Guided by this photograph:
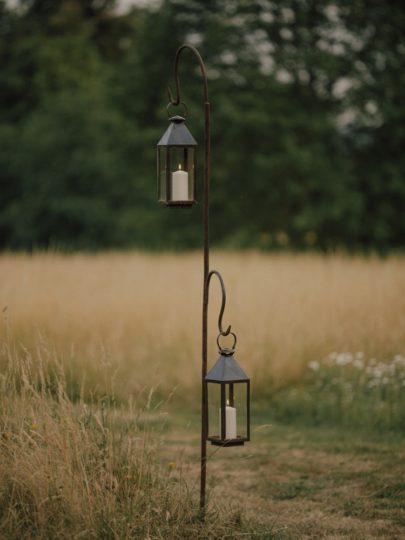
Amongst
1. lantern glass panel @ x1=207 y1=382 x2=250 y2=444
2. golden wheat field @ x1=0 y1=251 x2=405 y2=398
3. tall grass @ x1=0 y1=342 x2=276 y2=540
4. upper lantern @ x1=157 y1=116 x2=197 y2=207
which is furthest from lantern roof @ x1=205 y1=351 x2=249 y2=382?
golden wheat field @ x1=0 y1=251 x2=405 y2=398

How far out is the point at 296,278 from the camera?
9.56m

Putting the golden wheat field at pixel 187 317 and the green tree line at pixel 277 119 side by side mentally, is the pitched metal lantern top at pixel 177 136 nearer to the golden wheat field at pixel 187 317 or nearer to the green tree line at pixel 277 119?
the golden wheat field at pixel 187 317

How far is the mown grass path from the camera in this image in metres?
3.99

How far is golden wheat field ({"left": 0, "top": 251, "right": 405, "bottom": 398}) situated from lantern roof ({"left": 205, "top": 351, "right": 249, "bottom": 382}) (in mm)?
2875

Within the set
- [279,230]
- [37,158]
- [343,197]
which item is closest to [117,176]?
[37,158]

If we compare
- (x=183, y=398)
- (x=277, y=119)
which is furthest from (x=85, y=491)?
(x=277, y=119)

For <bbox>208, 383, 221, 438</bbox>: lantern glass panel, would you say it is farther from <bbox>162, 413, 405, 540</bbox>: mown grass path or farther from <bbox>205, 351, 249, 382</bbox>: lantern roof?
<bbox>205, 351, 249, 382</bbox>: lantern roof

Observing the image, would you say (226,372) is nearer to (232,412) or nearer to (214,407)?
(232,412)

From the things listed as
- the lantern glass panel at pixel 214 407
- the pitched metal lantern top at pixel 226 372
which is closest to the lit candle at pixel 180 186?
the pitched metal lantern top at pixel 226 372

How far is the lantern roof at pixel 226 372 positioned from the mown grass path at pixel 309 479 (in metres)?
0.30

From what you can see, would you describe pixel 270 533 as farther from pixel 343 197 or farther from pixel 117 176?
pixel 117 176

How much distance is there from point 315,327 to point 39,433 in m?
4.52

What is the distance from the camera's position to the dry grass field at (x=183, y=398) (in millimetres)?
3520

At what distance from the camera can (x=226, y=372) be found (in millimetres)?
3551
